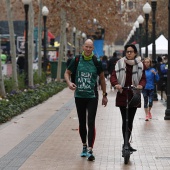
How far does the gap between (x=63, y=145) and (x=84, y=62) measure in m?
2.25

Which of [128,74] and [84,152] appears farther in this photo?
[84,152]

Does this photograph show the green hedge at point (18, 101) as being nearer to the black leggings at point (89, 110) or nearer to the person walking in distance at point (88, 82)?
the black leggings at point (89, 110)

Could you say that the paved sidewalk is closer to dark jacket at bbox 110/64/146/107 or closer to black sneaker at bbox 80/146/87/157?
black sneaker at bbox 80/146/87/157

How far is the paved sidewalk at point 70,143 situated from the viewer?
1070 cm

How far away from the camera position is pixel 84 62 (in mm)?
11172

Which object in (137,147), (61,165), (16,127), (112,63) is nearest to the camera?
(61,165)

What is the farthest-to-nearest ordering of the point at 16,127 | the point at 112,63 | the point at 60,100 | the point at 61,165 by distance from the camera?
the point at 112,63 → the point at 60,100 → the point at 16,127 → the point at 61,165

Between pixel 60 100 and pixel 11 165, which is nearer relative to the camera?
pixel 11 165

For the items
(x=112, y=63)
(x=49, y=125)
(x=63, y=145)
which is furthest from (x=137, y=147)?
(x=112, y=63)

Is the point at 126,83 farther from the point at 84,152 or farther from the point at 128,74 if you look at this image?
the point at 84,152

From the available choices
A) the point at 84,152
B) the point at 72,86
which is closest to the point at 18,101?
the point at 84,152

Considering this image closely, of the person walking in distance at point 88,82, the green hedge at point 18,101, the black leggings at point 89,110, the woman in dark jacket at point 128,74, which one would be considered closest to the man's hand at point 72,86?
the person walking in distance at point 88,82

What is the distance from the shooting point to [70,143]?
13.1 m

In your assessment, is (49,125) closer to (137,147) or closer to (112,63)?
(137,147)
